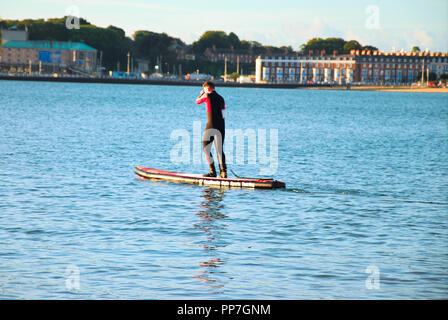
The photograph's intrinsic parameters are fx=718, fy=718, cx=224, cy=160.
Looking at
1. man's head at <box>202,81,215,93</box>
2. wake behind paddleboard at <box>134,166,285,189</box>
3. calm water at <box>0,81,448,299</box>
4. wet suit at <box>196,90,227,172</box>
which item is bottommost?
calm water at <box>0,81,448,299</box>

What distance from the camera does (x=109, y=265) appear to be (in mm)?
11969

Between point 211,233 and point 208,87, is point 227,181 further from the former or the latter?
point 211,233

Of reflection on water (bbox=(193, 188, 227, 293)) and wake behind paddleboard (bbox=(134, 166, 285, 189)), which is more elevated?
wake behind paddleboard (bbox=(134, 166, 285, 189))

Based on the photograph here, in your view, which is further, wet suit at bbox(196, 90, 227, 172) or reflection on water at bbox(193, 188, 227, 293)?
wet suit at bbox(196, 90, 227, 172)

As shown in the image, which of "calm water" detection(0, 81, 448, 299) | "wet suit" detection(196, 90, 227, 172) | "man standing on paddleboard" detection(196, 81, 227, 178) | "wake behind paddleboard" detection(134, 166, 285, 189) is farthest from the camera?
"wake behind paddleboard" detection(134, 166, 285, 189)

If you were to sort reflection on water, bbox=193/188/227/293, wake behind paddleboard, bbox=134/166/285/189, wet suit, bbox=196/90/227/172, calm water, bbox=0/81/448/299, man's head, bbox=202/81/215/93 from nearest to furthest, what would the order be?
calm water, bbox=0/81/448/299, reflection on water, bbox=193/188/227/293, man's head, bbox=202/81/215/93, wet suit, bbox=196/90/227/172, wake behind paddleboard, bbox=134/166/285/189

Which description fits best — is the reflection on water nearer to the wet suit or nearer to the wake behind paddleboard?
the wake behind paddleboard

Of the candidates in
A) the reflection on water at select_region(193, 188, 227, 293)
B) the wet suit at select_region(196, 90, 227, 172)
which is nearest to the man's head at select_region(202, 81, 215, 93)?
the wet suit at select_region(196, 90, 227, 172)

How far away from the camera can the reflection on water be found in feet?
37.3

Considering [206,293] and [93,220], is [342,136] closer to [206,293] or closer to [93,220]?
[93,220]

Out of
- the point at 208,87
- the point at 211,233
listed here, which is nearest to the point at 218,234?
the point at 211,233

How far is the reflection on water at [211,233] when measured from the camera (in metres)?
11.4

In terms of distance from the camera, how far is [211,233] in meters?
14.9
